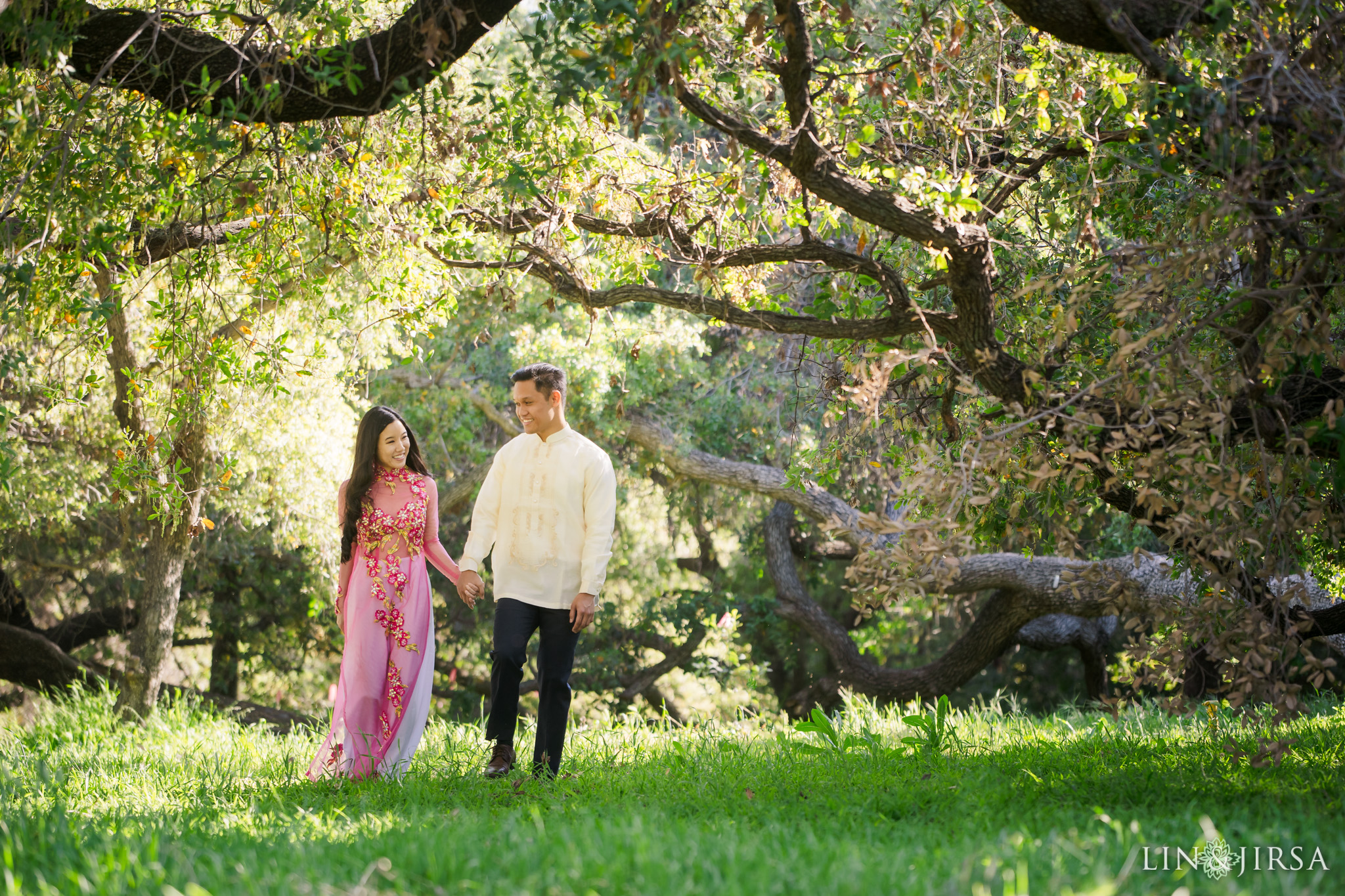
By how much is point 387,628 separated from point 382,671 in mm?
205

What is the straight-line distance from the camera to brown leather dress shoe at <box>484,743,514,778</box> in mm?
4367

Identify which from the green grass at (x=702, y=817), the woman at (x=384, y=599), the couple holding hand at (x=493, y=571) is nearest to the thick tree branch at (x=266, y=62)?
the couple holding hand at (x=493, y=571)

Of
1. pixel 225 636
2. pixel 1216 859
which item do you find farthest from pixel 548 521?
pixel 225 636

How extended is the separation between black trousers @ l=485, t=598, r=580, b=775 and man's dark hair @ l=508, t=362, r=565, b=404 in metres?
1.00

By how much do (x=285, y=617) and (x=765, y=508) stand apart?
22.6 ft

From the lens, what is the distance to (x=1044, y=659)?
15219 mm

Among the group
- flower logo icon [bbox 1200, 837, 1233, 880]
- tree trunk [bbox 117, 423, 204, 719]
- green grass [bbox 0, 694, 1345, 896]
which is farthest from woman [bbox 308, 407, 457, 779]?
tree trunk [bbox 117, 423, 204, 719]

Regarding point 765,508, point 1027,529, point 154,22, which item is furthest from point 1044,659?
point 154,22

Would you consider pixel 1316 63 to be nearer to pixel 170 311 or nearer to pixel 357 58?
pixel 357 58

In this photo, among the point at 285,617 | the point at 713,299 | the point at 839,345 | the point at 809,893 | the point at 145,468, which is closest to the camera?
the point at 809,893

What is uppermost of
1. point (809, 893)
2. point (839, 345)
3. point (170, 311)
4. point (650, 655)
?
point (839, 345)

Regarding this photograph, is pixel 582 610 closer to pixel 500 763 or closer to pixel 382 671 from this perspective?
pixel 500 763

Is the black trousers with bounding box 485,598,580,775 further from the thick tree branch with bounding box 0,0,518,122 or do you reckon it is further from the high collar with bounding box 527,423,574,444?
the thick tree branch with bounding box 0,0,518,122

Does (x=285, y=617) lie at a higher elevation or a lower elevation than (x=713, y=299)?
lower
